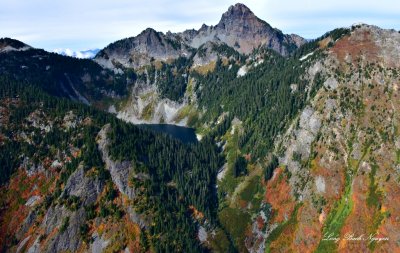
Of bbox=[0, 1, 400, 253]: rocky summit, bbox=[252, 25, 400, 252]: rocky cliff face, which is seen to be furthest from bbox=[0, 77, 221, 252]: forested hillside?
bbox=[252, 25, 400, 252]: rocky cliff face

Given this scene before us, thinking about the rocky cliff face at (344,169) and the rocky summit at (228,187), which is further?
the rocky summit at (228,187)

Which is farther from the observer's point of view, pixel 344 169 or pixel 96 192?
pixel 96 192

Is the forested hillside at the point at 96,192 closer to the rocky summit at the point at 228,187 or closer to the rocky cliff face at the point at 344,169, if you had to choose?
the rocky summit at the point at 228,187

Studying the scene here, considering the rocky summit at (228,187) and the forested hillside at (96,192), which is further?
the forested hillside at (96,192)

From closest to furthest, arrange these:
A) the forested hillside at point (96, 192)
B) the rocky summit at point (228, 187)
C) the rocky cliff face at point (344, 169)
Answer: the rocky cliff face at point (344, 169) < the rocky summit at point (228, 187) < the forested hillside at point (96, 192)

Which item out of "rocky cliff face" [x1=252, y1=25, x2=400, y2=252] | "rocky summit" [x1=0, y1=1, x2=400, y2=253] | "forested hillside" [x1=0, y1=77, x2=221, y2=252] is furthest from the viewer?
"forested hillside" [x1=0, y1=77, x2=221, y2=252]

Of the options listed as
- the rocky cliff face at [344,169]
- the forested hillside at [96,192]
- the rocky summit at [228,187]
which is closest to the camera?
the rocky cliff face at [344,169]

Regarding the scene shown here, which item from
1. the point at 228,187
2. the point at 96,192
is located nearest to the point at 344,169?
the point at 228,187

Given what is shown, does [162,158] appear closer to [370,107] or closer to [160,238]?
[160,238]

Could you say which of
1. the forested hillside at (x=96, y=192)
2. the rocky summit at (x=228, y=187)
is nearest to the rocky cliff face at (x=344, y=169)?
the rocky summit at (x=228, y=187)

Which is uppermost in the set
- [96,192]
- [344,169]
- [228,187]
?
[344,169]

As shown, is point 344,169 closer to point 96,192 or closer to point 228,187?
point 228,187

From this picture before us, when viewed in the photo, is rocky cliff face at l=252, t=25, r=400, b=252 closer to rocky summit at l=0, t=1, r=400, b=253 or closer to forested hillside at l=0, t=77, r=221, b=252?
rocky summit at l=0, t=1, r=400, b=253
